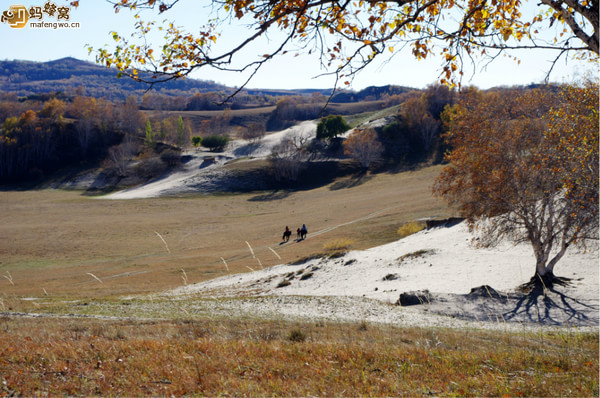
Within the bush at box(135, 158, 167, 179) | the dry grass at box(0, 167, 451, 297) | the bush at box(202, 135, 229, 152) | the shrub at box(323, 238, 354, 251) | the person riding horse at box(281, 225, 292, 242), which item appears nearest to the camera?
the dry grass at box(0, 167, 451, 297)

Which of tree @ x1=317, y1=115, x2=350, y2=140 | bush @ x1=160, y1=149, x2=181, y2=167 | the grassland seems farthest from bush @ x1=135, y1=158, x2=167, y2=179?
the grassland

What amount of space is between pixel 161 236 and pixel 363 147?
3616 inches

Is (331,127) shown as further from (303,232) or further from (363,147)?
(303,232)

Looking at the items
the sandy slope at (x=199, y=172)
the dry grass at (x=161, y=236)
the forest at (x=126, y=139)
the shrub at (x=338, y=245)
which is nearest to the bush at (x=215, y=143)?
the sandy slope at (x=199, y=172)

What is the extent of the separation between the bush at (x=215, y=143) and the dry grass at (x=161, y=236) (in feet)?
198

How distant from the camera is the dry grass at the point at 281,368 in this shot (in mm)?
4988

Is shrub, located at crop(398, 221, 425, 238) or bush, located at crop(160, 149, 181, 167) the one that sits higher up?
bush, located at crop(160, 149, 181, 167)

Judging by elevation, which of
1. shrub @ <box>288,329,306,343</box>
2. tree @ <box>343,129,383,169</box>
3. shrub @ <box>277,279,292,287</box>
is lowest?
shrub @ <box>277,279,292,287</box>

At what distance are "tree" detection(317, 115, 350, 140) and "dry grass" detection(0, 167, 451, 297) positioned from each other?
48.2 metres

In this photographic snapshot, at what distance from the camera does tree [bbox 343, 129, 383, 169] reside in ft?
355

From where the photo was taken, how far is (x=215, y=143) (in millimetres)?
138875

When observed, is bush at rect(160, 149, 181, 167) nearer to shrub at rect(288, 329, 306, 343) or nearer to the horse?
the horse

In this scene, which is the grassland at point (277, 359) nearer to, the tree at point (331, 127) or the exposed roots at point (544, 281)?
the exposed roots at point (544, 281)

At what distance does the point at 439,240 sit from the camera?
3281cm
